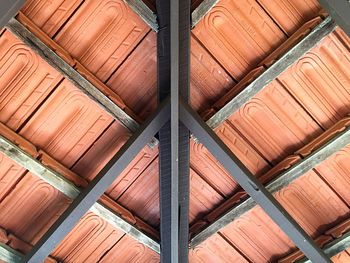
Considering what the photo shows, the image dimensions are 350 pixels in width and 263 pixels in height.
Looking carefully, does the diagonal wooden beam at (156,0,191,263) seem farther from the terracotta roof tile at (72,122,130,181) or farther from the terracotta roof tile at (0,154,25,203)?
the terracotta roof tile at (0,154,25,203)

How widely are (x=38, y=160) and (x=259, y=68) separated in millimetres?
1986

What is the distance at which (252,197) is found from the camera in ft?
13.8

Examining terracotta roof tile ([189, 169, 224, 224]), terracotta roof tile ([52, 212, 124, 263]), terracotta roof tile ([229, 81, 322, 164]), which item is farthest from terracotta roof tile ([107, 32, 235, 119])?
terracotta roof tile ([52, 212, 124, 263])

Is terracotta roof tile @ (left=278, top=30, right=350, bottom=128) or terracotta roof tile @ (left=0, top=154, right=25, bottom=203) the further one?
terracotta roof tile @ (left=0, top=154, right=25, bottom=203)

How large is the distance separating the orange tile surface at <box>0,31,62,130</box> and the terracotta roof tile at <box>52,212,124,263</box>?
1.15 m

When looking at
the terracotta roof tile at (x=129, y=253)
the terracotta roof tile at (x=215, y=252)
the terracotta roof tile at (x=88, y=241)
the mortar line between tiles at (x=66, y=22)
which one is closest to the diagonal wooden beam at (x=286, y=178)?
the terracotta roof tile at (x=215, y=252)

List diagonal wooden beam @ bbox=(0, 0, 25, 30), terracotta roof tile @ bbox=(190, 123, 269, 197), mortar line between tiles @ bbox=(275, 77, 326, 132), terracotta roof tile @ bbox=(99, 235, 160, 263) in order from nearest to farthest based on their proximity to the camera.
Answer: diagonal wooden beam @ bbox=(0, 0, 25, 30) → mortar line between tiles @ bbox=(275, 77, 326, 132) → terracotta roof tile @ bbox=(190, 123, 269, 197) → terracotta roof tile @ bbox=(99, 235, 160, 263)

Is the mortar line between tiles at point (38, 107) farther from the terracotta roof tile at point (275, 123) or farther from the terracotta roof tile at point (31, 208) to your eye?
the terracotta roof tile at point (275, 123)

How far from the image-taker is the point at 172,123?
12.7 ft

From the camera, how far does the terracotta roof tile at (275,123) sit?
4.22 meters

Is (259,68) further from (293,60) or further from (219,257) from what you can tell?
(219,257)

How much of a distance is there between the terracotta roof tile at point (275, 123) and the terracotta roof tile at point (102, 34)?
109 cm

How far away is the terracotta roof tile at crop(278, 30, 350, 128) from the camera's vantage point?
12.9ft

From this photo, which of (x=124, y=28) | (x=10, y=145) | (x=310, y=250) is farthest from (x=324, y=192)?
(x=10, y=145)
